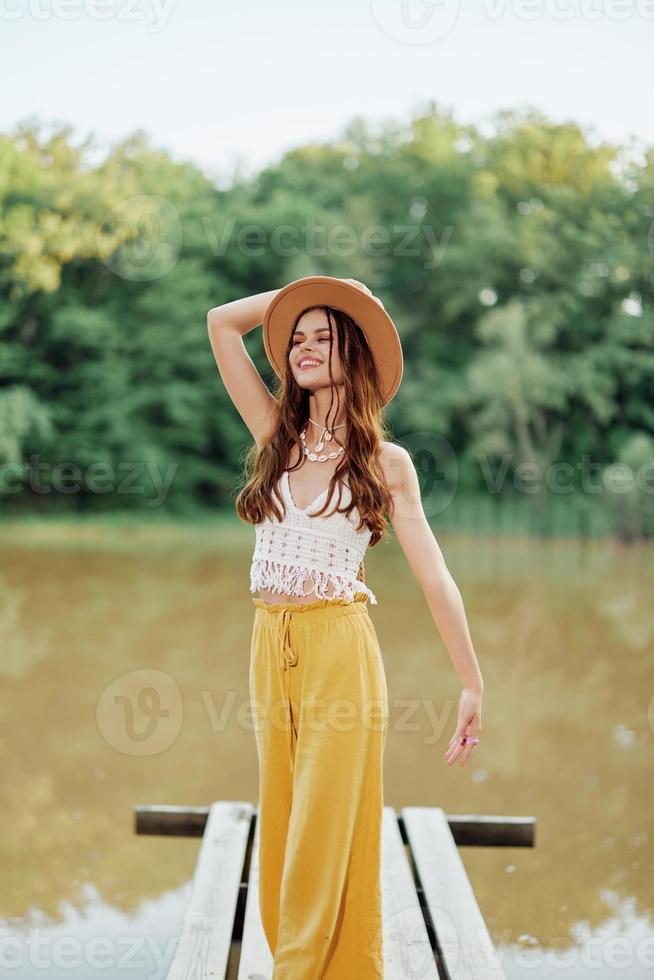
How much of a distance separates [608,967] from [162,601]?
20.6 ft

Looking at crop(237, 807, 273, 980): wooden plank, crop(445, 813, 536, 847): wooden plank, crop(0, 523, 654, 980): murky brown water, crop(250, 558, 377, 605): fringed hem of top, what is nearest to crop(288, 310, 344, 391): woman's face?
crop(250, 558, 377, 605): fringed hem of top

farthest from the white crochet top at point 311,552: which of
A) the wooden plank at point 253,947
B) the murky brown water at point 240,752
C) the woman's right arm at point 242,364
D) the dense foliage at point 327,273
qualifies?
the dense foliage at point 327,273

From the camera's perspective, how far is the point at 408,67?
2098cm

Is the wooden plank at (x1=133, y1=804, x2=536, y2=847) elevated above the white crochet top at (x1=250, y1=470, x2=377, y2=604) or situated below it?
below

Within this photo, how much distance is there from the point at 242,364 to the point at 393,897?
135cm

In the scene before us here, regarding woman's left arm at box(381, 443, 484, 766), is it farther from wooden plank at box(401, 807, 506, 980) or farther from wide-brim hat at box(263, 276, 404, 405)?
wooden plank at box(401, 807, 506, 980)

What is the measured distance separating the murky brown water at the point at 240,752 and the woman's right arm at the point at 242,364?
1.49 meters

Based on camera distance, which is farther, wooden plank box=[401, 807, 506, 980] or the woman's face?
wooden plank box=[401, 807, 506, 980]

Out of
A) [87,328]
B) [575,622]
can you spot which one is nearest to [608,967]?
[575,622]

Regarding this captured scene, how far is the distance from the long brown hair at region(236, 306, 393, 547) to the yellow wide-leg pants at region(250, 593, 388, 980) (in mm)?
175

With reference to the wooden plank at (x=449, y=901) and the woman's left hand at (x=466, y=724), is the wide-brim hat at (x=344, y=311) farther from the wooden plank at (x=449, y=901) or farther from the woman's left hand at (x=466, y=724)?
the wooden plank at (x=449, y=901)

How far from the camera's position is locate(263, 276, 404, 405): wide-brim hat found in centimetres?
184

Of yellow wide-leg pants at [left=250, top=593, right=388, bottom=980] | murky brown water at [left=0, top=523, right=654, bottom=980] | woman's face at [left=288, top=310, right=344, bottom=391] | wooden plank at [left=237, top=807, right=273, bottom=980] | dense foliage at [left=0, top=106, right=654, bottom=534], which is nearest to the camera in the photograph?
yellow wide-leg pants at [left=250, top=593, right=388, bottom=980]

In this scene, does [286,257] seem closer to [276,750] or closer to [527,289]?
[527,289]
